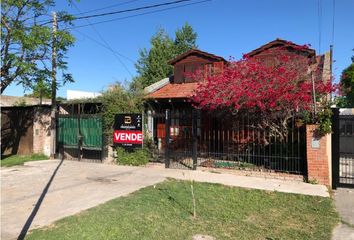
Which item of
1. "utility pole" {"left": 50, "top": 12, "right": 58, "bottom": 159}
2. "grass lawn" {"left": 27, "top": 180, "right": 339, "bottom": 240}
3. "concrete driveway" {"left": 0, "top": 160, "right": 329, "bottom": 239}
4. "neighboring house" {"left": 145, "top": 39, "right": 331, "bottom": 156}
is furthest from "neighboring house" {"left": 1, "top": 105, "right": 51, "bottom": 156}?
"grass lawn" {"left": 27, "top": 180, "right": 339, "bottom": 240}

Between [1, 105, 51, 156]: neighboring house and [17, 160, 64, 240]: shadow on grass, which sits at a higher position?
[1, 105, 51, 156]: neighboring house

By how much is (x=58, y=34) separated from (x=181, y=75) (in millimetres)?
8015

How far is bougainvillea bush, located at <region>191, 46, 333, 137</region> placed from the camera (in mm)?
9789

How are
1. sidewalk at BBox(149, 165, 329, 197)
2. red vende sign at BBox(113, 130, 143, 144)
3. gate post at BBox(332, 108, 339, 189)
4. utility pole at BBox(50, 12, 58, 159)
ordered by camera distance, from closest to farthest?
sidewalk at BBox(149, 165, 329, 197) → gate post at BBox(332, 108, 339, 189) → red vende sign at BBox(113, 130, 143, 144) → utility pole at BBox(50, 12, 58, 159)

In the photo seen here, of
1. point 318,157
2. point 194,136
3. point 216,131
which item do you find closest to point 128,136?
point 194,136

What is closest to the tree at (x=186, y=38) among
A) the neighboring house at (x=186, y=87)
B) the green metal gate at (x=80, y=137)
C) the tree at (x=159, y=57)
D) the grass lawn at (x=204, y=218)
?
the tree at (x=159, y=57)

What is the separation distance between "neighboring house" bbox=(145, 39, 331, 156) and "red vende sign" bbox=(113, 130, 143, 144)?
83cm

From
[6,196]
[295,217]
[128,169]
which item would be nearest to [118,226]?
[295,217]

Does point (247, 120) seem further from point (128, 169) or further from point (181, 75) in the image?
point (181, 75)

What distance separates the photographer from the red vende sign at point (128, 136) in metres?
12.8

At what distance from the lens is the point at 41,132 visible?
51.5 ft

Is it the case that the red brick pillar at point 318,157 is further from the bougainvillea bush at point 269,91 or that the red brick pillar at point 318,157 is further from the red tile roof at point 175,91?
the red tile roof at point 175,91

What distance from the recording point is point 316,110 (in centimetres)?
964

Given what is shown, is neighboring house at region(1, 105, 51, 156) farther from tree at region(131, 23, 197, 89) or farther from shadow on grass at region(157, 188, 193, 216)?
tree at region(131, 23, 197, 89)
